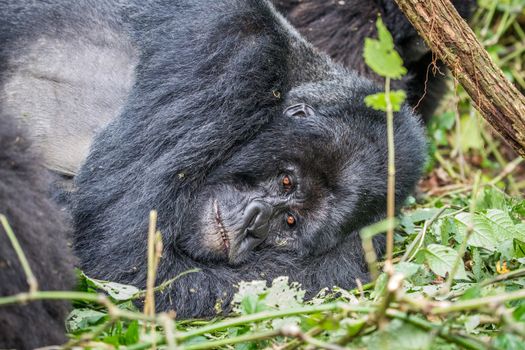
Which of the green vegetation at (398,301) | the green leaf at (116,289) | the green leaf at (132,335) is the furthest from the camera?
the green leaf at (116,289)

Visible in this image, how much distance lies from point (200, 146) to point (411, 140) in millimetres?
949

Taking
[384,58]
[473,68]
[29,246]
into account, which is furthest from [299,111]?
[29,246]

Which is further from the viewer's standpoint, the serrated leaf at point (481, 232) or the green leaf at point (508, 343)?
the serrated leaf at point (481, 232)

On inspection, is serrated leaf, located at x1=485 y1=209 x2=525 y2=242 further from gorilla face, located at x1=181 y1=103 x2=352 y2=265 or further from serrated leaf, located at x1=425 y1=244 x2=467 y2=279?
gorilla face, located at x1=181 y1=103 x2=352 y2=265

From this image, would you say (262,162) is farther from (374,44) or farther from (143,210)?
(374,44)

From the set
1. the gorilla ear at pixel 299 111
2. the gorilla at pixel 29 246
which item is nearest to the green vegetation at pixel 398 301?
the gorilla at pixel 29 246

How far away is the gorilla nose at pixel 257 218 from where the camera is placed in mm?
3098

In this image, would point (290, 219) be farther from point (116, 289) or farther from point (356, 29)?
point (356, 29)

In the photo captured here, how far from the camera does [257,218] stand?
312 centimetres

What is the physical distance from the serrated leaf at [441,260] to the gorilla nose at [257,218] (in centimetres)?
78

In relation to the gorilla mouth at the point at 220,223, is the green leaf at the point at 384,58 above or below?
above

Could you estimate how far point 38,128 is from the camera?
10.5 ft

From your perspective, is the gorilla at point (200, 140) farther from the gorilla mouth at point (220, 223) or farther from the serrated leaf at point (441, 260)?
the serrated leaf at point (441, 260)

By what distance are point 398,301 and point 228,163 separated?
56.4 inches
